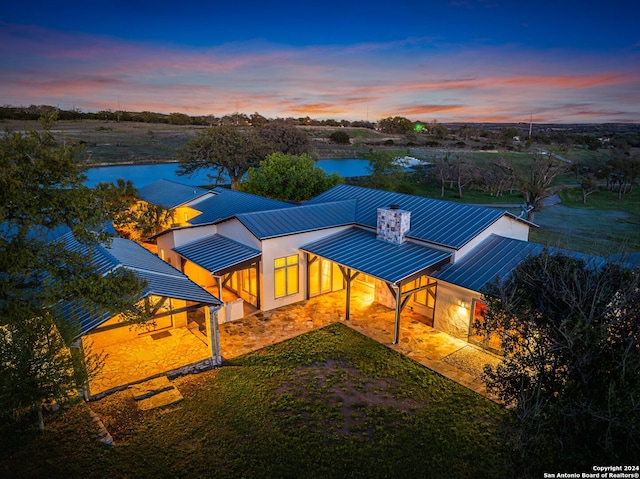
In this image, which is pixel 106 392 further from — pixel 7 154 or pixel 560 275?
pixel 560 275

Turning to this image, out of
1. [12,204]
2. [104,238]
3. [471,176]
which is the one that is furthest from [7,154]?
[471,176]

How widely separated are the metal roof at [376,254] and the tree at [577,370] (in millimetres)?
6347

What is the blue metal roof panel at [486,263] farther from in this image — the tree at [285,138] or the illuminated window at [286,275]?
the tree at [285,138]

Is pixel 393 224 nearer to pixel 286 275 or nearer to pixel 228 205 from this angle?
pixel 286 275

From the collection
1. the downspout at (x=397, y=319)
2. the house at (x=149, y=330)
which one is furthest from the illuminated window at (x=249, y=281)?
the downspout at (x=397, y=319)

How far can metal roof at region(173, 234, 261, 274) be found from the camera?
15664 mm

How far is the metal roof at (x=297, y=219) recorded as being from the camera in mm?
16469

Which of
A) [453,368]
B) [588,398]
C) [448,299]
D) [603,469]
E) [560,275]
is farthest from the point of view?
[448,299]

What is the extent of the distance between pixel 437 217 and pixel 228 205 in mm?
11536

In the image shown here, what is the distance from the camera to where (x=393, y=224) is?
16.3 meters

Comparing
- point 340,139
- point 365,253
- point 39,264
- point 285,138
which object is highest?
point 340,139

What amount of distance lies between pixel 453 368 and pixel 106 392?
9.92 meters

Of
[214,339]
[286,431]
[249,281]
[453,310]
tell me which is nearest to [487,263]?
[453,310]

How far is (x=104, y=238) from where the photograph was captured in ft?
29.1
